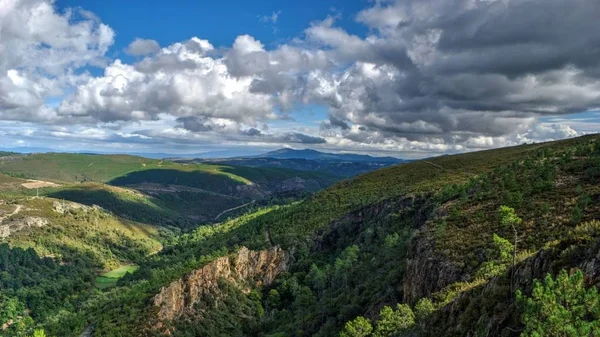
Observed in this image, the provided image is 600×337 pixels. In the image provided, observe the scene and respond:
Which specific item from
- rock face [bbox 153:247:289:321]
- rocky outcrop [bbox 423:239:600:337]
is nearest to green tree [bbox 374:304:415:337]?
rocky outcrop [bbox 423:239:600:337]

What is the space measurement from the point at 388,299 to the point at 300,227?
107699mm

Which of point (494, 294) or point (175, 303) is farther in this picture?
point (175, 303)

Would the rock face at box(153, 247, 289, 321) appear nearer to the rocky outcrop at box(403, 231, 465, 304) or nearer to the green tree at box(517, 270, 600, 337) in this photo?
the rocky outcrop at box(403, 231, 465, 304)

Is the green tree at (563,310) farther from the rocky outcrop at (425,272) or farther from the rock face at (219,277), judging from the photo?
the rock face at (219,277)

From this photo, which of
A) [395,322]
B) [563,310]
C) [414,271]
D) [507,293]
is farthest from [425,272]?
[563,310]

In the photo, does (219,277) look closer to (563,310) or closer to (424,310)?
(424,310)

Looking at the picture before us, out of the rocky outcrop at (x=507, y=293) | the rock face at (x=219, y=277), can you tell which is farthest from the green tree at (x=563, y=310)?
the rock face at (x=219, y=277)

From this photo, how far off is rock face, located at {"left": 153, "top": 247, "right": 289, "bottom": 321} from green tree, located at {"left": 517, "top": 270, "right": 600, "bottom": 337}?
123736 millimetres

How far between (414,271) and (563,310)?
158ft

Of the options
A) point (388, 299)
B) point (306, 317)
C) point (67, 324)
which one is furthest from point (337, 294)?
point (67, 324)

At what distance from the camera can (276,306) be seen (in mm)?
147500

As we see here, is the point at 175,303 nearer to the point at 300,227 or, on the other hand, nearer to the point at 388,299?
the point at 300,227

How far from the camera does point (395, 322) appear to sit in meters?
55.1

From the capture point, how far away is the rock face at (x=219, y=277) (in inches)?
5295
